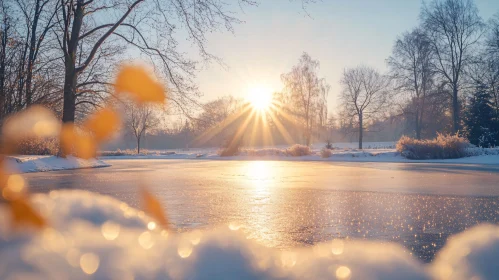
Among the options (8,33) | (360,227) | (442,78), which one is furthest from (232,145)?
(360,227)

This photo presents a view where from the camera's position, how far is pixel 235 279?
1.86 m

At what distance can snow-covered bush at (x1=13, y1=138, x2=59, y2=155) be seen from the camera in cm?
1706

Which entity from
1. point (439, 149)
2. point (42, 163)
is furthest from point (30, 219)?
point (439, 149)

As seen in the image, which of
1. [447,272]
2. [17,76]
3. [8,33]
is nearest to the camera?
[447,272]

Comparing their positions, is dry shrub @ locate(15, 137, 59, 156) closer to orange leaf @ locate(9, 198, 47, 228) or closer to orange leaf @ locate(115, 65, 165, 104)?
orange leaf @ locate(115, 65, 165, 104)

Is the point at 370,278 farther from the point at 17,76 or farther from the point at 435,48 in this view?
the point at 435,48

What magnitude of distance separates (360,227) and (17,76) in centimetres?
1086

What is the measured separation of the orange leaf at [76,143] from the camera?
14.6 metres

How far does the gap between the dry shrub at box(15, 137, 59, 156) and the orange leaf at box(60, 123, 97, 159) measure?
2.94ft

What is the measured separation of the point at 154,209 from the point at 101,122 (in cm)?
1522

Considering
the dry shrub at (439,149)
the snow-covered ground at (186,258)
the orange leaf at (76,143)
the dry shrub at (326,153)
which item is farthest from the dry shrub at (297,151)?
the snow-covered ground at (186,258)

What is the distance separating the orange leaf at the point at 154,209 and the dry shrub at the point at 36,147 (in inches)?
507

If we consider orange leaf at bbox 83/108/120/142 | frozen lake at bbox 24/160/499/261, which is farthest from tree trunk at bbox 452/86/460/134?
frozen lake at bbox 24/160/499/261

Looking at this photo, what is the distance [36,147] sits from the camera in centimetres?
1777
